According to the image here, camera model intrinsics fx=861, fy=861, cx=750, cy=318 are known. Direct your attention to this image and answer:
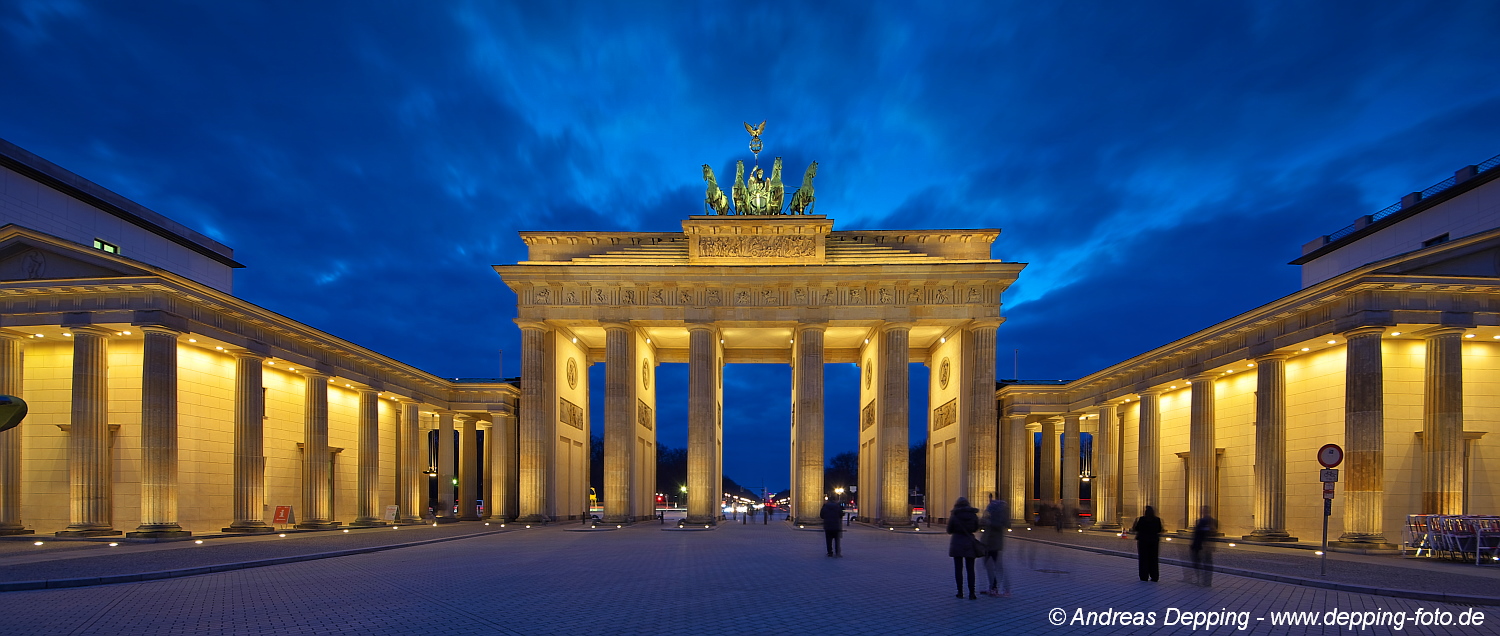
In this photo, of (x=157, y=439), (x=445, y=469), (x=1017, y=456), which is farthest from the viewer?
Result: (x=445, y=469)

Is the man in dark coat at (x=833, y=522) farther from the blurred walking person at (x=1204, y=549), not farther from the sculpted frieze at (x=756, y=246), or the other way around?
the sculpted frieze at (x=756, y=246)

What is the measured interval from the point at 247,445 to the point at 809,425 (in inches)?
942

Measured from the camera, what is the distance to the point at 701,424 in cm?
4275

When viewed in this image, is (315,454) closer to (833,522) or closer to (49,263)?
(49,263)

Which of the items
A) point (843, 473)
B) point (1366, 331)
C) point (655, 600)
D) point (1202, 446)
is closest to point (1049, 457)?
point (1202, 446)

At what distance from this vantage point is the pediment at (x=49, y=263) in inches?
978

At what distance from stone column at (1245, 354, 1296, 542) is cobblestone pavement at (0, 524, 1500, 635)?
10.6m

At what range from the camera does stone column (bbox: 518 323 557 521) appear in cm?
4219

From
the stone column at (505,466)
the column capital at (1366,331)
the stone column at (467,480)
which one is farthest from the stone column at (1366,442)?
the stone column at (467,480)

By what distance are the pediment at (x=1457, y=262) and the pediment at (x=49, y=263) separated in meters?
35.2

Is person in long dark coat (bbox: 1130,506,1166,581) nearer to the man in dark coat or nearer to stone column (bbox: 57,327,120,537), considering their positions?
the man in dark coat

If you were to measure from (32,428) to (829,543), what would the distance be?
88.9 feet

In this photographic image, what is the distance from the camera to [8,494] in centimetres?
2684

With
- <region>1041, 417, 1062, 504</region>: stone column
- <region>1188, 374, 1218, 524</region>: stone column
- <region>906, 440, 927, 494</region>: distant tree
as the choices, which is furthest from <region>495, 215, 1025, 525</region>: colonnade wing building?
<region>906, 440, 927, 494</region>: distant tree
